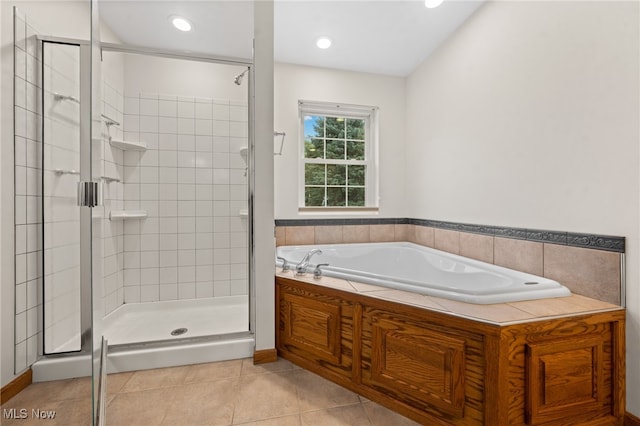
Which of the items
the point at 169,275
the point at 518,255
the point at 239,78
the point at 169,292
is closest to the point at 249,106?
the point at 239,78

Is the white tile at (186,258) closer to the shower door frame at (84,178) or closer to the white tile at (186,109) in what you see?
the shower door frame at (84,178)

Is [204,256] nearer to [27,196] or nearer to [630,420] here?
[27,196]

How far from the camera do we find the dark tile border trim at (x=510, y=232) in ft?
4.48

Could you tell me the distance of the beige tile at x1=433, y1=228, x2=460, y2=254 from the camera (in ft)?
7.76

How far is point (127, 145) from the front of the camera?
2.18m

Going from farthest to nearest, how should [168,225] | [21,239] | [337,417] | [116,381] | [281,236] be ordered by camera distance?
[281,236]
[168,225]
[116,381]
[21,239]
[337,417]

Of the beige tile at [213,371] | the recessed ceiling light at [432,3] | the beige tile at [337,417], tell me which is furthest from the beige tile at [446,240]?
the beige tile at [213,371]

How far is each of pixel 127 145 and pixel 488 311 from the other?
103 inches

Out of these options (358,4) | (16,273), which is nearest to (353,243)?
(358,4)

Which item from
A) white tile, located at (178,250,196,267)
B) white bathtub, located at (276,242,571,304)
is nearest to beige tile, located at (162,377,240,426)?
white bathtub, located at (276,242,571,304)

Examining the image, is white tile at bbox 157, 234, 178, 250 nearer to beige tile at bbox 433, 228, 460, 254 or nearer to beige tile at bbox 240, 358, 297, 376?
beige tile at bbox 240, 358, 297, 376

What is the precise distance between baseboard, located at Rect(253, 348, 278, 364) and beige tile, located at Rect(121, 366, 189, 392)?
0.40 meters

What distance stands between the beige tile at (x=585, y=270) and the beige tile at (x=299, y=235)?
182 centimetres

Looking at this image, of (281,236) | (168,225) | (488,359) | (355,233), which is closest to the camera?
(488,359)
